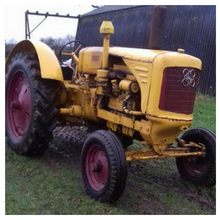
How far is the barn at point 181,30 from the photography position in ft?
35.4

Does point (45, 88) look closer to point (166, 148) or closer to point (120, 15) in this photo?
point (166, 148)

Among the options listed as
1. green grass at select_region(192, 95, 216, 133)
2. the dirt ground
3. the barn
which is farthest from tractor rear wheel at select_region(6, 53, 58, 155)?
the barn

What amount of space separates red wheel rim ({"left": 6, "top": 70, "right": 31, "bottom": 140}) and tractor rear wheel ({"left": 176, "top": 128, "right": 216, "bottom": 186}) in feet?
6.55

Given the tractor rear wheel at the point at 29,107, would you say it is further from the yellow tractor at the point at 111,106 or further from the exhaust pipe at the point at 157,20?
the exhaust pipe at the point at 157,20

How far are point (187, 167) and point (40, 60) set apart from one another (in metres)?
2.18

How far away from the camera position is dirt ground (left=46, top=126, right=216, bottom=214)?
353cm

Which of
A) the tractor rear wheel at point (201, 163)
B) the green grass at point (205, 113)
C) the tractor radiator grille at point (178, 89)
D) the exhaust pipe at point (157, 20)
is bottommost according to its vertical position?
the green grass at point (205, 113)

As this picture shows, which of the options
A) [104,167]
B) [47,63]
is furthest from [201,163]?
[47,63]

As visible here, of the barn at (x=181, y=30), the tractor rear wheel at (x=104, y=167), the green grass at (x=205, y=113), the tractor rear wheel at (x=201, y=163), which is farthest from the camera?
the barn at (x=181, y=30)

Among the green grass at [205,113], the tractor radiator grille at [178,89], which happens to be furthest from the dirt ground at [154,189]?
the green grass at [205,113]

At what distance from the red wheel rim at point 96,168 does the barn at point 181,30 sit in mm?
7498

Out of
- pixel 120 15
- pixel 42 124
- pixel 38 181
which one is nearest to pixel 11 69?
pixel 42 124

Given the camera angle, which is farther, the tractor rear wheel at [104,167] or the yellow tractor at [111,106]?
the yellow tractor at [111,106]

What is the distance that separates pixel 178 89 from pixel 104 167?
1.04 m
